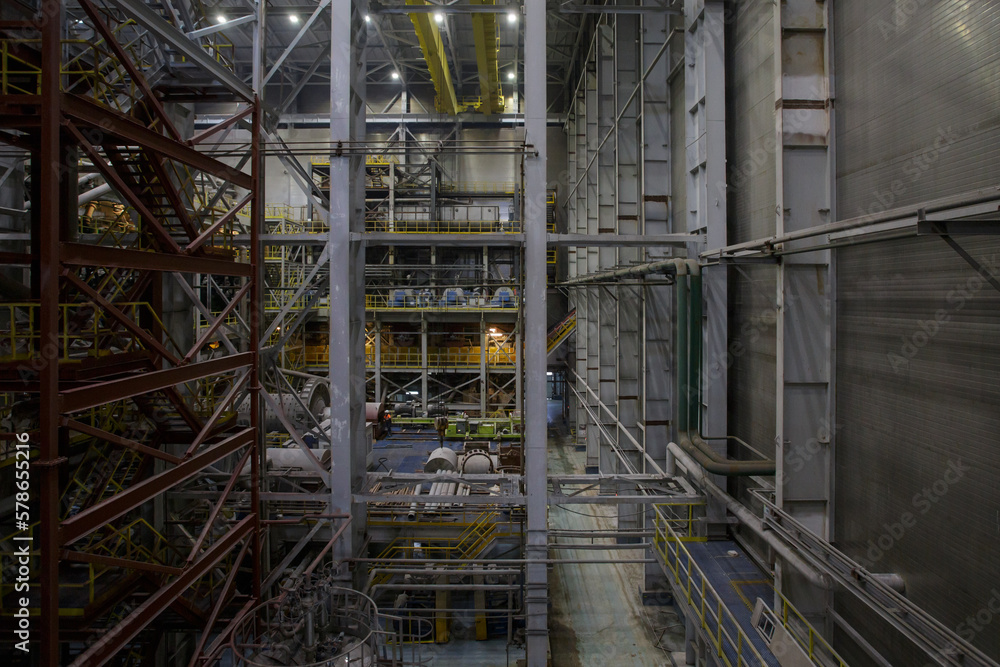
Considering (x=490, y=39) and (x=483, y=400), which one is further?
(x=483, y=400)

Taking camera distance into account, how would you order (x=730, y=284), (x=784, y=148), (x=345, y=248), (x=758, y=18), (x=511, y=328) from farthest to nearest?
(x=511, y=328) < (x=730, y=284) < (x=345, y=248) < (x=758, y=18) < (x=784, y=148)

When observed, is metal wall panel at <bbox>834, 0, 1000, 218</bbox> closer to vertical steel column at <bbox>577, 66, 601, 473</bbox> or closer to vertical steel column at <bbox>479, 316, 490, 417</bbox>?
vertical steel column at <bbox>577, 66, 601, 473</bbox>

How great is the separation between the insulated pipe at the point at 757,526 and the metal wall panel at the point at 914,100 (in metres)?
3.50

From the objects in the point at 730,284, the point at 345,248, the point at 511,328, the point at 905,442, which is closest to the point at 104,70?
the point at 345,248

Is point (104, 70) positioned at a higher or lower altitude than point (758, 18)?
lower

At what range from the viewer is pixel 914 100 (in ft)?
15.6

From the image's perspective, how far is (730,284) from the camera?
851 centimetres

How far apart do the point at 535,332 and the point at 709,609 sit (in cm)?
404

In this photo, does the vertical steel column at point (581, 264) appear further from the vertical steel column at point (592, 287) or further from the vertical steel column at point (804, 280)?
the vertical steel column at point (804, 280)

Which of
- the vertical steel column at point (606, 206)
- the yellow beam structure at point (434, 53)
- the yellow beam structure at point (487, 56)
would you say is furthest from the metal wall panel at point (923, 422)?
the yellow beam structure at point (434, 53)

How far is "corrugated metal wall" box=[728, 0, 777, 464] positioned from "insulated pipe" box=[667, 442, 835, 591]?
858 millimetres

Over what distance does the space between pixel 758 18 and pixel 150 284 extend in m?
9.23

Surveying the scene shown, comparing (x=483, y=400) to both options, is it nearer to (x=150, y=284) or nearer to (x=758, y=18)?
(x=150, y=284)

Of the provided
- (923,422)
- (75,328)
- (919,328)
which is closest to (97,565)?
(75,328)
